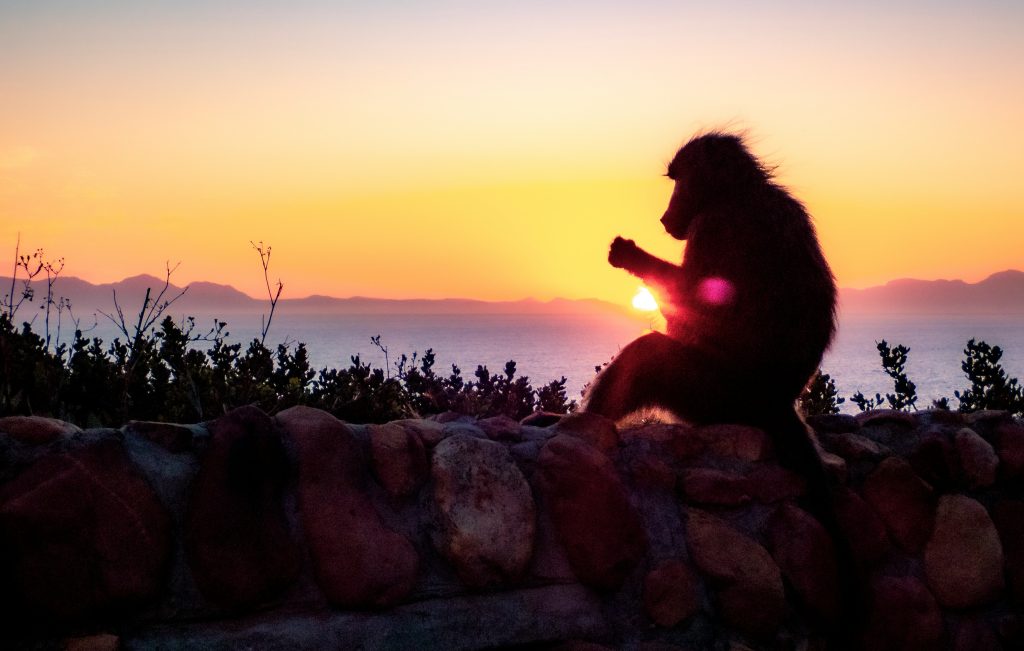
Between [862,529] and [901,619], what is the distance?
12.8 inches

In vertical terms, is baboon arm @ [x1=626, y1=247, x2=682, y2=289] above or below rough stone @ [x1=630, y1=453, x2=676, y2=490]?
above

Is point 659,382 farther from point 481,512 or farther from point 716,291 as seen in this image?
point 481,512

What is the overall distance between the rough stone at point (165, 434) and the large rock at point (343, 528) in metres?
0.26

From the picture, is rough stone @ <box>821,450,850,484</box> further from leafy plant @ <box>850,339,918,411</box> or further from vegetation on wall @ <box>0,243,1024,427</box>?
leafy plant @ <box>850,339,918,411</box>

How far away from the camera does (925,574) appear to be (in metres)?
3.09

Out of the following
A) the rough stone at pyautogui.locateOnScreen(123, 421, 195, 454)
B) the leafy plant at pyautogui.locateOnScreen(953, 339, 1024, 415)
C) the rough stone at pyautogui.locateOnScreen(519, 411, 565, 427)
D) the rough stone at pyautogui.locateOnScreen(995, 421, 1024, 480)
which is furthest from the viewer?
the leafy plant at pyautogui.locateOnScreen(953, 339, 1024, 415)

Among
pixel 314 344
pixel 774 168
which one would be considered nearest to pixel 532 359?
pixel 314 344

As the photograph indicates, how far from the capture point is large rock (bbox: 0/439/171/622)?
1854 millimetres

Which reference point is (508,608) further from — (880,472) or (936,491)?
(936,491)

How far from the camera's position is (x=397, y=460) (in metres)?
2.41

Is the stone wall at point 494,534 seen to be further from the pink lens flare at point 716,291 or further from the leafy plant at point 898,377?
the leafy plant at point 898,377

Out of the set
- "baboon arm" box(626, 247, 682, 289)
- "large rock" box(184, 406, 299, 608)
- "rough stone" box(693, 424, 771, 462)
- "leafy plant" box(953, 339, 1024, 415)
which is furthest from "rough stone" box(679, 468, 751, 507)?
"leafy plant" box(953, 339, 1024, 415)

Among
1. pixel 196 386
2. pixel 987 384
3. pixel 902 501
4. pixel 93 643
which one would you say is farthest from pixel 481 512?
pixel 987 384

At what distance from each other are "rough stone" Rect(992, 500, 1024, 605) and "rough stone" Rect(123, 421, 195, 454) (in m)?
2.93
